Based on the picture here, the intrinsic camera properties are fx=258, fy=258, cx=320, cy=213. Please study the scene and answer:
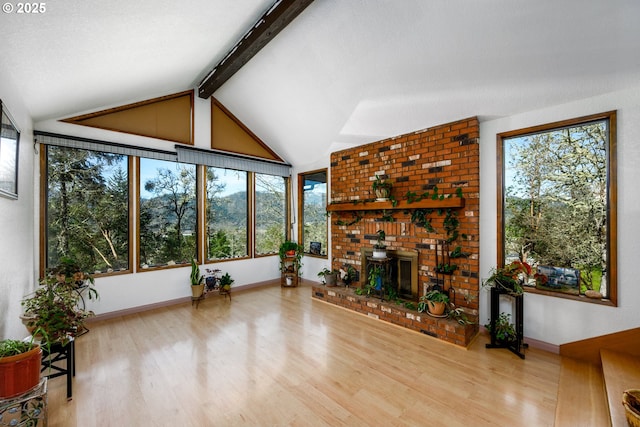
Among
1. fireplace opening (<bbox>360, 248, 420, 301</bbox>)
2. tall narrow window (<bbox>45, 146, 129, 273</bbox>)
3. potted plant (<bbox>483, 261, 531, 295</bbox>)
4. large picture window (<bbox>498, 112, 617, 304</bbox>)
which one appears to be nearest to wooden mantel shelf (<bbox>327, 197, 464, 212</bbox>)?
large picture window (<bbox>498, 112, 617, 304</bbox>)

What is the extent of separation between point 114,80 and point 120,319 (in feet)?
10.1

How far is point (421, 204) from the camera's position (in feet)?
11.2

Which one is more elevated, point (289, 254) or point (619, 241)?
point (619, 241)

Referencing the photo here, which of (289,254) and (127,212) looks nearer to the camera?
(127,212)

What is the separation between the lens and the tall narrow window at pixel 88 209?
3.30m

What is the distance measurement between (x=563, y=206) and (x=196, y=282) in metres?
4.93

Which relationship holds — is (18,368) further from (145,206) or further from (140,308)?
(145,206)

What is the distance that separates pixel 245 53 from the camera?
3.29 m

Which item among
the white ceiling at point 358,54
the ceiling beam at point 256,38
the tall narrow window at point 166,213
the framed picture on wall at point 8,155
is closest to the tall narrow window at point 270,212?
the tall narrow window at point 166,213

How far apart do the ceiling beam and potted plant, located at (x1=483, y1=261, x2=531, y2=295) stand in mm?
3394

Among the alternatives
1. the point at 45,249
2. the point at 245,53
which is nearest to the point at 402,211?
the point at 245,53

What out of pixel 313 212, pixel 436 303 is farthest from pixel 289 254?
pixel 436 303

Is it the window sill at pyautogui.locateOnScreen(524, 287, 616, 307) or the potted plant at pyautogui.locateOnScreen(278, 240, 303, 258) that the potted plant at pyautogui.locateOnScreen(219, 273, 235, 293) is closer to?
the potted plant at pyautogui.locateOnScreen(278, 240, 303, 258)

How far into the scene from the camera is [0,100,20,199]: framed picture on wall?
1965 millimetres
